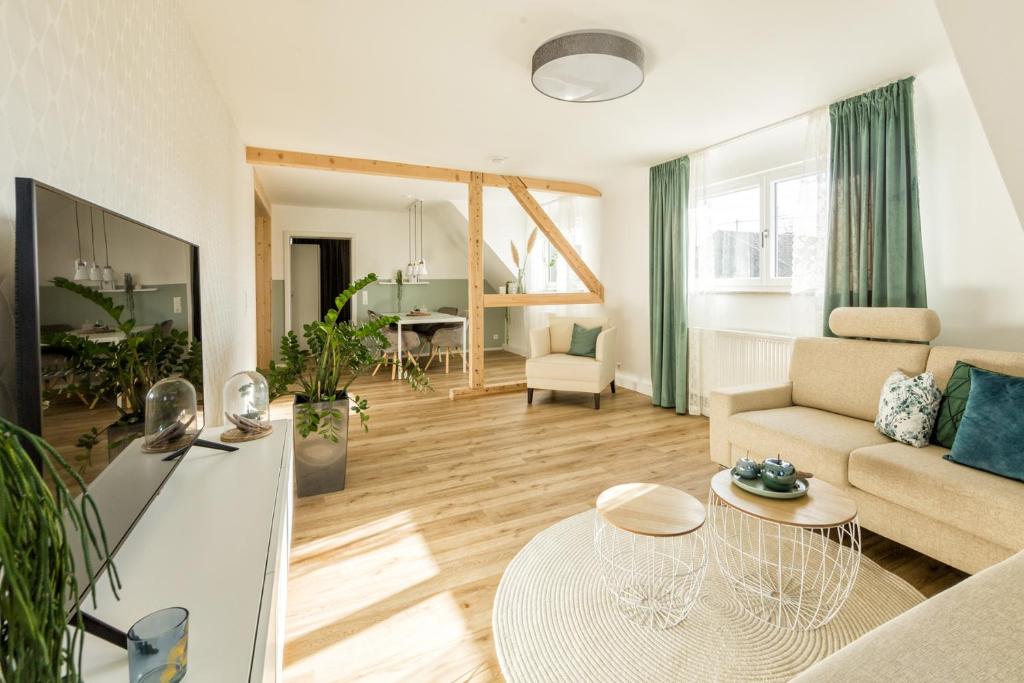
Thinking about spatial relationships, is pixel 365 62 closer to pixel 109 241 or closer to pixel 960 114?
pixel 109 241

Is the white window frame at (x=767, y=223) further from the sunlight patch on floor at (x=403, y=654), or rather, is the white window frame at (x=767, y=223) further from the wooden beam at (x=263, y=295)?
the wooden beam at (x=263, y=295)

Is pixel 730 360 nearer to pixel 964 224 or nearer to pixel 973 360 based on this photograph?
pixel 964 224

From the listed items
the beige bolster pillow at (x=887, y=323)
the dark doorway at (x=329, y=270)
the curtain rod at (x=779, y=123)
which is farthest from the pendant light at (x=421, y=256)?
the beige bolster pillow at (x=887, y=323)

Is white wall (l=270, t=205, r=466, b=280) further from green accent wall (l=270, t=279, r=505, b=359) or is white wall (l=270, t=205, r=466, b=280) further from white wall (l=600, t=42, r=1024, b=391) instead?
white wall (l=600, t=42, r=1024, b=391)

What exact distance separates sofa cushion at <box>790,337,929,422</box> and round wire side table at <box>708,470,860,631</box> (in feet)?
2.67

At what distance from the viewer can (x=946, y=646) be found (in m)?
0.92

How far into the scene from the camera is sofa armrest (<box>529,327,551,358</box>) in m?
5.02

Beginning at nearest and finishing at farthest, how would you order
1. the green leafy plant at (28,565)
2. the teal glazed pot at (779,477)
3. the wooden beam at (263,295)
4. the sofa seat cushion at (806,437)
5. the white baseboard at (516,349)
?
the green leafy plant at (28,565)
the teal glazed pot at (779,477)
the sofa seat cushion at (806,437)
the wooden beam at (263,295)
the white baseboard at (516,349)

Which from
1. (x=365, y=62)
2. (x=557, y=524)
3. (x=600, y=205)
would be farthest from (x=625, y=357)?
(x=365, y=62)

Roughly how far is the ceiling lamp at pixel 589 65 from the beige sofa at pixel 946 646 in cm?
234

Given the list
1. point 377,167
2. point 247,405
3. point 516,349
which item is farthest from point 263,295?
point 247,405

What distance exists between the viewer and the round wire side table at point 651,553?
5.31ft

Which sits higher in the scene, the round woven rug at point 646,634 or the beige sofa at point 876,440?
the beige sofa at point 876,440

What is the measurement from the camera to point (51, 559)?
490 mm
